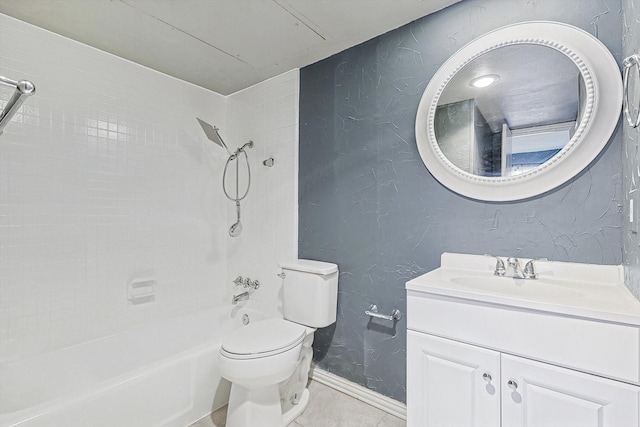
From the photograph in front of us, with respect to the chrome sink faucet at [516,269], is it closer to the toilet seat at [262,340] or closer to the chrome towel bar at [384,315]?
the chrome towel bar at [384,315]

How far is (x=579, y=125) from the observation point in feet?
4.11

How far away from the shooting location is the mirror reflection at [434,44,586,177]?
4.25ft

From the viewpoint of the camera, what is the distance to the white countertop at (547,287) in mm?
904

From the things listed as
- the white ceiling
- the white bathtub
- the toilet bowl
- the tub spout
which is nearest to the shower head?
the white ceiling

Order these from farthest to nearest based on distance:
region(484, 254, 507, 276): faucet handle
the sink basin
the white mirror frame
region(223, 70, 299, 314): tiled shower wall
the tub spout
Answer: the tub spout < region(223, 70, 299, 314): tiled shower wall < region(484, 254, 507, 276): faucet handle < the white mirror frame < the sink basin

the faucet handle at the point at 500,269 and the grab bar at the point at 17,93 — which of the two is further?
the faucet handle at the point at 500,269

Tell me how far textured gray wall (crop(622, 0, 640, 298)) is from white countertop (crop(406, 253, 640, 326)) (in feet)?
0.27

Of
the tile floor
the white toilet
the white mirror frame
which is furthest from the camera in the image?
the tile floor

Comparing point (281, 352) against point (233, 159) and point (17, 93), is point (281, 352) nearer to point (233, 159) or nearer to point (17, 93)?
point (17, 93)

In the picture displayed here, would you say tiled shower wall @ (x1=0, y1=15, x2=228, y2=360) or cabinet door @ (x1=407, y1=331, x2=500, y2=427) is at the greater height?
tiled shower wall @ (x1=0, y1=15, x2=228, y2=360)

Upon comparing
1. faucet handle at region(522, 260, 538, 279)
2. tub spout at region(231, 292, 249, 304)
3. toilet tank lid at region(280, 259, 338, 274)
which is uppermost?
faucet handle at region(522, 260, 538, 279)

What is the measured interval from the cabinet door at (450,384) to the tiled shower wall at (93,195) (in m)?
1.85

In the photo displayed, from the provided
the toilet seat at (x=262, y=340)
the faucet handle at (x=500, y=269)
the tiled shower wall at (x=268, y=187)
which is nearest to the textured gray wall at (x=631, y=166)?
the faucet handle at (x=500, y=269)

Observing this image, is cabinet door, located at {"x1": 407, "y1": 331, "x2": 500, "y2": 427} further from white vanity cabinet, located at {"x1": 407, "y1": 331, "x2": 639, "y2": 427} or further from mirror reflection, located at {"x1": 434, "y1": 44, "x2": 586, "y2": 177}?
mirror reflection, located at {"x1": 434, "y1": 44, "x2": 586, "y2": 177}
